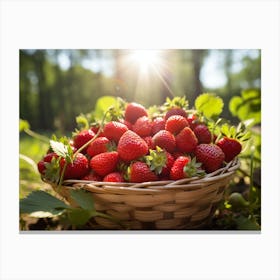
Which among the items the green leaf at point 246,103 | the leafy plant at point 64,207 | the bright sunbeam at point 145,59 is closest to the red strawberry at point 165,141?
the leafy plant at point 64,207

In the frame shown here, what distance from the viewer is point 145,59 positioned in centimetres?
137

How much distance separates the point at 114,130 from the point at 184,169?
0.83 feet

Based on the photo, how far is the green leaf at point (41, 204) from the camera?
0.98m

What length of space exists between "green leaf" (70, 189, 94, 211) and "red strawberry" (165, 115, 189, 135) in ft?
0.92

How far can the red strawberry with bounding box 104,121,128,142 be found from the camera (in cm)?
109

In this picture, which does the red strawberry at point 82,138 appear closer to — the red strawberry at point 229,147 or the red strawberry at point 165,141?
the red strawberry at point 165,141

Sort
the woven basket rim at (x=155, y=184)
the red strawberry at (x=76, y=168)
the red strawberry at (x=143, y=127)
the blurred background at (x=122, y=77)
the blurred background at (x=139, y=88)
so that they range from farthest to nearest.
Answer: the blurred background at (x=122, y=77), the blurred background at (x=139, y=88), the red strawberry at (x=143, y=127), the red strawberry at (x=76, y=168), the woven basket rim at (x=155, y=184)

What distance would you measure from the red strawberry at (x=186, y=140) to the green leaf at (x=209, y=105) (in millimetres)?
288

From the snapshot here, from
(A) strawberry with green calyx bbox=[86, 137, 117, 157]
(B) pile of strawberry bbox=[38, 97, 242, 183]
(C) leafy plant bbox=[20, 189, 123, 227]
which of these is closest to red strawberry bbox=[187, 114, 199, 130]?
(B) pile of strawberry bbox=[38, 97, 242, 183]
